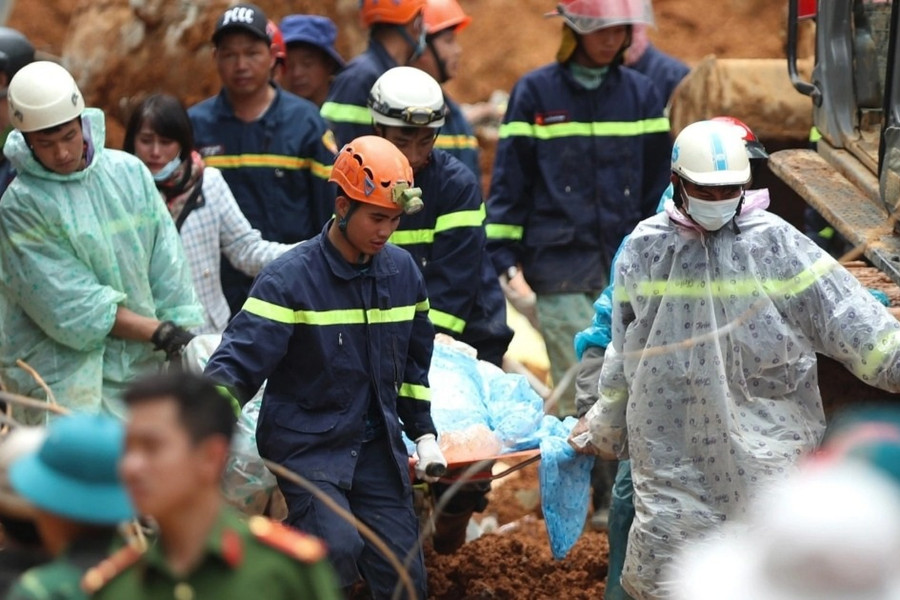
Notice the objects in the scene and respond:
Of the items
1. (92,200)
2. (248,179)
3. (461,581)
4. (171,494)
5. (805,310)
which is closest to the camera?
(171,494)

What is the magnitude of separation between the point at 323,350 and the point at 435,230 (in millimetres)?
1730

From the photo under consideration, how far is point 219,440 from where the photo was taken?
3.92 meters

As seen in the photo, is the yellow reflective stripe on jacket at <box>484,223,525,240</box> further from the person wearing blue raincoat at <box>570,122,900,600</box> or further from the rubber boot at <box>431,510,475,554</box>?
the person wearing blue raincoat at <box>570,122,900,600</box>

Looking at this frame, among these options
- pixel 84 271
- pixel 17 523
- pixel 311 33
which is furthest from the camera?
pixel 311 33

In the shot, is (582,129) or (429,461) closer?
(429,461)

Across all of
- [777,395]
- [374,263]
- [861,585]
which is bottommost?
[777,395]

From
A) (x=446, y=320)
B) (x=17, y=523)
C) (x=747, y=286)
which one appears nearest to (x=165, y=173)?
(x=446, y=320)

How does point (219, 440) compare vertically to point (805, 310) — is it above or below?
above

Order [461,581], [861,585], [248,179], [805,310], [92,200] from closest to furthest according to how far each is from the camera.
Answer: [861,585], [805,310], [92,200], [461,581], [248,179]

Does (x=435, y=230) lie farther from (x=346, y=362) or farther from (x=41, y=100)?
(x=41, y=100)

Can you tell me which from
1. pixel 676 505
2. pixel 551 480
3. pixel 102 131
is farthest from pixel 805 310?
pixel 102 131

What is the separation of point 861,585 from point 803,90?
17.4ft

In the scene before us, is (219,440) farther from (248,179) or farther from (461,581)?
(248,179)

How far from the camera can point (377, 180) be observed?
6.33 metres
